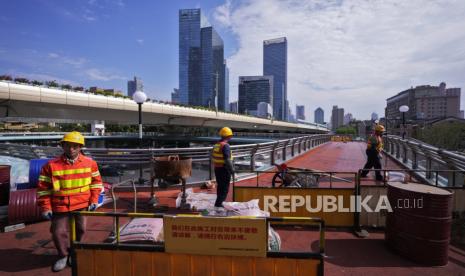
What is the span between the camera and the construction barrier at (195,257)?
2660mm

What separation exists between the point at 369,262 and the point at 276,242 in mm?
1447

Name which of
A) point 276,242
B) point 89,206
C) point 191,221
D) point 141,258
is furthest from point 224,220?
point 89,206

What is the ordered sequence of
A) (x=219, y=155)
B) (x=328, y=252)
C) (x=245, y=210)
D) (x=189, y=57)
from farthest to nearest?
(x=189, y=57) → (x=219, y=155) → (x=245, y=210) → (x=328, y=252)

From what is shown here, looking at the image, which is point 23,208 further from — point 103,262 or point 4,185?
point 103,262

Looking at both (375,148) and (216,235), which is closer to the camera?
(216,235)

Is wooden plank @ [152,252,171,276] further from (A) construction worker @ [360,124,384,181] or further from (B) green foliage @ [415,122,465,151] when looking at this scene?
(B) green foliage @ [415,122,465,151]

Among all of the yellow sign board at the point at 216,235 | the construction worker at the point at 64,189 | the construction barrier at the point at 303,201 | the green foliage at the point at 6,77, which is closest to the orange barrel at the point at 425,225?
the construction barrier at the point at 303,201

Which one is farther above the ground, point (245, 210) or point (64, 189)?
point (64, 189)

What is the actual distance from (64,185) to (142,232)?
1236 mm

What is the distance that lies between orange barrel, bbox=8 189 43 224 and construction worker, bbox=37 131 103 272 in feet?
6.99

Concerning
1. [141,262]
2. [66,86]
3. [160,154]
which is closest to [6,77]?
[66,86]

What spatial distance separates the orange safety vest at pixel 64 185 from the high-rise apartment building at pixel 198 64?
63.8m

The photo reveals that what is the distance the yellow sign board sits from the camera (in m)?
2.70

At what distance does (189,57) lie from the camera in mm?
88750
